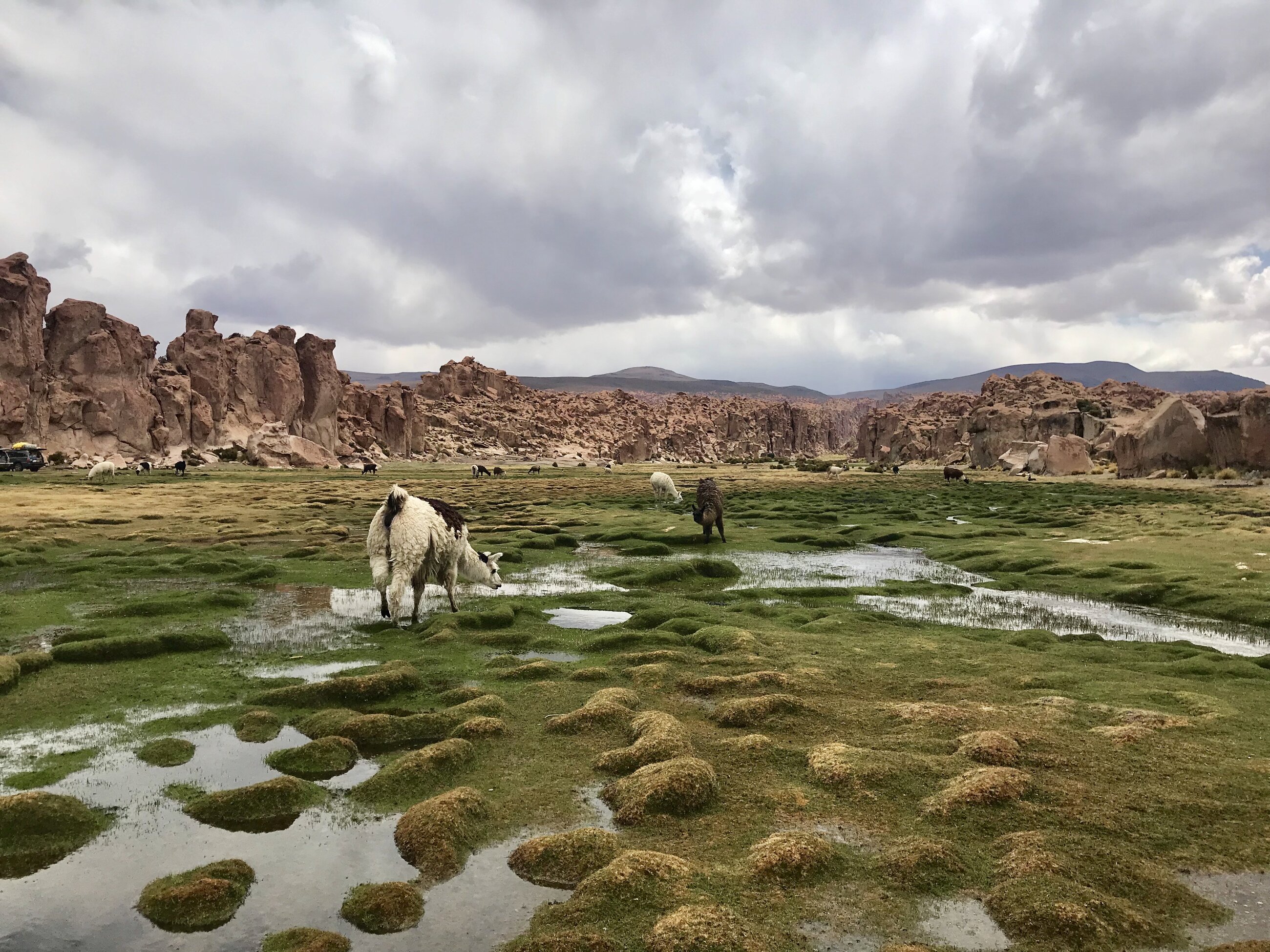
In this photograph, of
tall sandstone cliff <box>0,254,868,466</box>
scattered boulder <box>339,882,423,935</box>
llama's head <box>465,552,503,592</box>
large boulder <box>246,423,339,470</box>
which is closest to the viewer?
scattered boulder <box>339,882,423,935</box>

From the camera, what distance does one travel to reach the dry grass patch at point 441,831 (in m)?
6.26

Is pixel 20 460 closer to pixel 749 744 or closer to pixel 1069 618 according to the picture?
pixel 749 744

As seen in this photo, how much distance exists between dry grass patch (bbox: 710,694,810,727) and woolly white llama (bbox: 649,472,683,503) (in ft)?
118

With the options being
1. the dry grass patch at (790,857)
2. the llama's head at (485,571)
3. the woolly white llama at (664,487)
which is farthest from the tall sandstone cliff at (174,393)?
the dry grass patch at (790,857)

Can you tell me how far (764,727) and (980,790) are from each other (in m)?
2.91

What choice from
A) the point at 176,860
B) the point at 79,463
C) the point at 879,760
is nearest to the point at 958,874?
the point at 879,760

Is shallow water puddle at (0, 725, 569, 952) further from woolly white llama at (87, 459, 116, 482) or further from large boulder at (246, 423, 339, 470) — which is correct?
large boulder at (246, 423, 339, 470)

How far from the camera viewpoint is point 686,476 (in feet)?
332

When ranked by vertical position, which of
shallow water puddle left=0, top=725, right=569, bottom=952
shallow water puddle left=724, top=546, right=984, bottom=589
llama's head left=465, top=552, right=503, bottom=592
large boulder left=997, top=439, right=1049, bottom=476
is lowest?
shallow water puddle left=724, top=546, right=984, bottom=589

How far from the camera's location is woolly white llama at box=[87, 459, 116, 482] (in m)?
63.2

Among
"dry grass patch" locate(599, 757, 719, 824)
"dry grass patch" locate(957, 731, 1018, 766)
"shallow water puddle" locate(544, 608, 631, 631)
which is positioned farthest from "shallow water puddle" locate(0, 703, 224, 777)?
"dry grass patch" locate(957, 731, 1018, 766)

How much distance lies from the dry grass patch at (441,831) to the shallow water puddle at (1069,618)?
1253 cm

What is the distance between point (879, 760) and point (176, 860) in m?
7.03

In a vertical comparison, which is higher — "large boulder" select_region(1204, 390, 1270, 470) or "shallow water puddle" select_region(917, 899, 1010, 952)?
"large boulder" select_region(1204, 390, 1270, 470)
